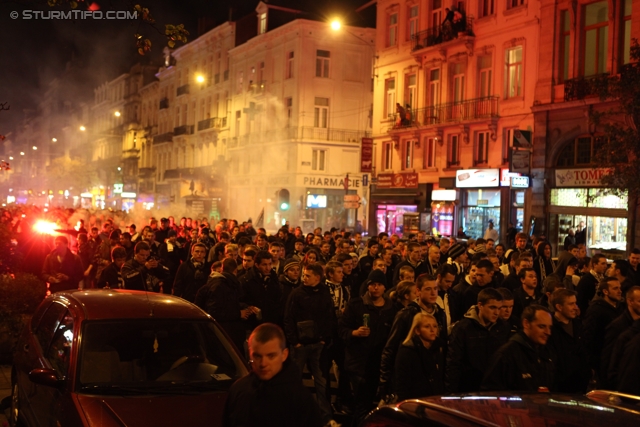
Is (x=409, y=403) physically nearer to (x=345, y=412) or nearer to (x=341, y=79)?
(x=345, y=412)

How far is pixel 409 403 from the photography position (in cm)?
340

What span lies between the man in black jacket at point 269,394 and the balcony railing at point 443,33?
99.9 feet

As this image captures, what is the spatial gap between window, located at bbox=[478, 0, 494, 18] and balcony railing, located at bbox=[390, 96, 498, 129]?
3.84m

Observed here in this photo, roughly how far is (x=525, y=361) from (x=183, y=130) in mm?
63415

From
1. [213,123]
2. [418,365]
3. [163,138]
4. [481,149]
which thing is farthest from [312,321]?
[163,138]

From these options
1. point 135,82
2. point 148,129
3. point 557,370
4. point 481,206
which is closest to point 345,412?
point 557,370

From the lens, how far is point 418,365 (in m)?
5.99

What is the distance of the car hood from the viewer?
496 centimetres

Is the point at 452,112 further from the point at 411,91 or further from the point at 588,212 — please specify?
the point at 588,212

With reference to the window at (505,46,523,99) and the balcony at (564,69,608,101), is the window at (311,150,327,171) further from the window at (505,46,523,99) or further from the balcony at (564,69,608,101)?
the balcony at (564,69,608,101)

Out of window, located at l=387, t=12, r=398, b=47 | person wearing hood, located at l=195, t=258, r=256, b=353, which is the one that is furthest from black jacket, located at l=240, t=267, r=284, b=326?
window, located at l=387, t=12, r=398, b=47

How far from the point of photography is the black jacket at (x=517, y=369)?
5.50 m

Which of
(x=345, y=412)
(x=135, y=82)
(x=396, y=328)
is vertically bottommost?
(x=345, y=412)

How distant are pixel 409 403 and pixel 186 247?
13.2 metres
